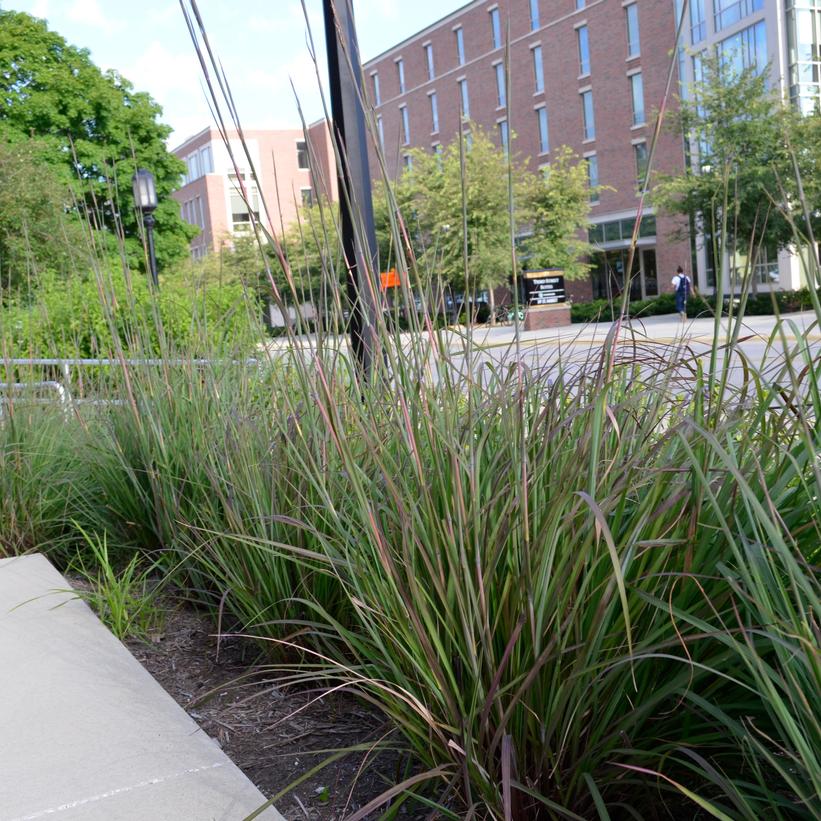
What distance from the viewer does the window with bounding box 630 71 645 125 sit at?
41500 millimetres

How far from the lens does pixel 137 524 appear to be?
11.4ft

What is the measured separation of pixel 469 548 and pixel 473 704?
10.7 inches

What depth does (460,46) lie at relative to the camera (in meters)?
52.0

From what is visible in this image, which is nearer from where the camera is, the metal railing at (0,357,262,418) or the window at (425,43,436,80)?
the metal railing at (0,357,262,418)

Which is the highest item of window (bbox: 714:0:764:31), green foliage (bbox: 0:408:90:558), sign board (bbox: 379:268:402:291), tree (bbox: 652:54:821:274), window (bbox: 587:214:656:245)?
window (bbox: 714:0:764:31)

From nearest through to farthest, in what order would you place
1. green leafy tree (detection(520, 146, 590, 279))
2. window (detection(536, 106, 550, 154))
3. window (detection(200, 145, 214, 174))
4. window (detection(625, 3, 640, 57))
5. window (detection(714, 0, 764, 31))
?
window (detection(714, 0, 764, 31)), green leafy tree (detection(520, 146, 590, 279)), window (detection(625, 3, 640, 57)), window (detection(536, 106, 550, 154)), window (detection(200, 145, 214, 174))

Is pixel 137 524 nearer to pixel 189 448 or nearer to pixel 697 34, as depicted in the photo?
pixel 189 448

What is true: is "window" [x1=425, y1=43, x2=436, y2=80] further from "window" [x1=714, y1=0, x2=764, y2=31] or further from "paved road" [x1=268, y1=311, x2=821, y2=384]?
"paved road" [x1=268, y1=311, x2=821, y2=384]

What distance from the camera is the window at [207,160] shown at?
233 ft

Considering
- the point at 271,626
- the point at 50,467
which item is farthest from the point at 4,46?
the point at 271,626

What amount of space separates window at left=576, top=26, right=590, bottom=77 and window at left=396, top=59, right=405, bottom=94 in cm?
1473

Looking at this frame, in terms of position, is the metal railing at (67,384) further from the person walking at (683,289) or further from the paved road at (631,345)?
the person walking at (683,289)

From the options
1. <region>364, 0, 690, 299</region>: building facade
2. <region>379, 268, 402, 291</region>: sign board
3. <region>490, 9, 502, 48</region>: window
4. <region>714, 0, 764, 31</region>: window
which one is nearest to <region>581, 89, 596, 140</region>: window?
<region>364, 0, 690, 299</region>: building facade

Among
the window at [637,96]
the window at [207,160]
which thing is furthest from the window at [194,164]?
the window at [637,96]
